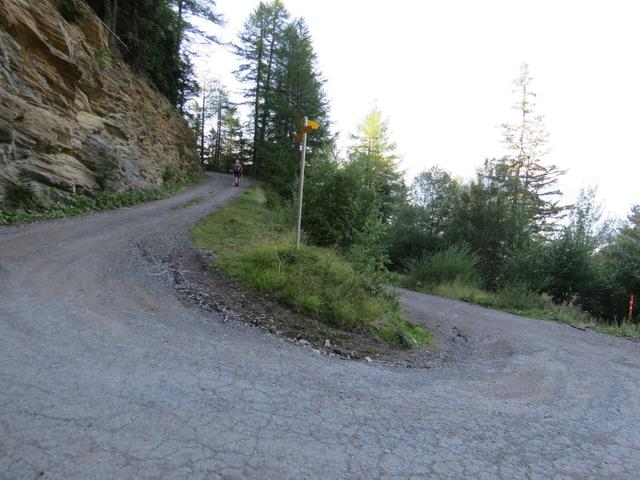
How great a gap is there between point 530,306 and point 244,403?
12358mm

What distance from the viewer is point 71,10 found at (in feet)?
50.5

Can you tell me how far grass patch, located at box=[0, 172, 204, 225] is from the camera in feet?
30.5

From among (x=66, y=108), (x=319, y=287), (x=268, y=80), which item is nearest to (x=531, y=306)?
(x=319, y=287)

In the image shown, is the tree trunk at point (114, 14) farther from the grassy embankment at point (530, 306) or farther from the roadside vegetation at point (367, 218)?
the grassy embankment at point (530, 306)

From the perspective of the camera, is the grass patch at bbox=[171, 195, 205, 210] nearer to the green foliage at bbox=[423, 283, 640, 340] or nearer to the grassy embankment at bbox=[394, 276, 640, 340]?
the grassy embankment at bbox=[394, 276, 640, 340]

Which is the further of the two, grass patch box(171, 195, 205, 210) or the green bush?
the green bush

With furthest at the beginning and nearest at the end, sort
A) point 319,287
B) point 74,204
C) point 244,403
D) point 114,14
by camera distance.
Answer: point 114,14, point 74,204, point 319,287, point 244,403

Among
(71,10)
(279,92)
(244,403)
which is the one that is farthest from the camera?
(279,92)

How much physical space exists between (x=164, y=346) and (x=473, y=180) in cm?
2289

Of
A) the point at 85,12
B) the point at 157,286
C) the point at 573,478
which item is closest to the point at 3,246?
the point at 157,286

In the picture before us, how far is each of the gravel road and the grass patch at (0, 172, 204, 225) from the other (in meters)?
4.18

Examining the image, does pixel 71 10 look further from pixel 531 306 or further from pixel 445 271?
pixel 531 306

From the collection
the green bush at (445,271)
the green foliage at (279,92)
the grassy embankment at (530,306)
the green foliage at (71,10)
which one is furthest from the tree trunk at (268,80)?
the grassy embankment at (530,306)

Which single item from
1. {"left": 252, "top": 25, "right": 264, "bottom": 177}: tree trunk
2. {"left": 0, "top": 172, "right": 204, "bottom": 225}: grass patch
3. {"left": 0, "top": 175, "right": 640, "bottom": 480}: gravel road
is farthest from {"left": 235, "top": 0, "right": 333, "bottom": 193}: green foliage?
{"left": 0, "top": 175, "right": 640, "bottom": 480}: gravel road
